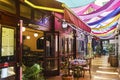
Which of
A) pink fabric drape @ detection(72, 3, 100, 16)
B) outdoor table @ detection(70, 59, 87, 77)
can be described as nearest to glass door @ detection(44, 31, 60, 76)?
outdoor table @ detection(70, 59, 87, 77)

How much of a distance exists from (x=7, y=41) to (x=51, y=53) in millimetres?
4411

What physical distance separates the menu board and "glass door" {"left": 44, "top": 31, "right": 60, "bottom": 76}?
375cm

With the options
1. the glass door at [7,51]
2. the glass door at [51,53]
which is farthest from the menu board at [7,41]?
the glass door at [51,53]

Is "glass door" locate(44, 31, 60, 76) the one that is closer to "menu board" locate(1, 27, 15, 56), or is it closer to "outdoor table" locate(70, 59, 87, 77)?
"outdoor table" locate(70, 59, 87, 77)

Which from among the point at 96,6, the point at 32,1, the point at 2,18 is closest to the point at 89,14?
the point at 96,6

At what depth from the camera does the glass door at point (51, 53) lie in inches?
372

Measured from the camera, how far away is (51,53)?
385 inches

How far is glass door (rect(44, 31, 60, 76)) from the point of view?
9.45 m

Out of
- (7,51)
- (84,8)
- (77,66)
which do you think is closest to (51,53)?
(77,66)

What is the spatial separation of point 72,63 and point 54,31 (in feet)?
5.75

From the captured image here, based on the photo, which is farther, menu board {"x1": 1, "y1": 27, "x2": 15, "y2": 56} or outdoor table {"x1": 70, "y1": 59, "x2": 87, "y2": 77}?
outdoor table {"x1": 70, "y1": 59, "x2": 87, "y2": 77}

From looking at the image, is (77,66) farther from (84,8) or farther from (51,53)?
(84,8)

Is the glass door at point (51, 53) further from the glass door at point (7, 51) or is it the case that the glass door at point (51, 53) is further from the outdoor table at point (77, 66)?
the glass door at point (7, 51)

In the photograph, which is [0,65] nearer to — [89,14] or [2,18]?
[2,18]
